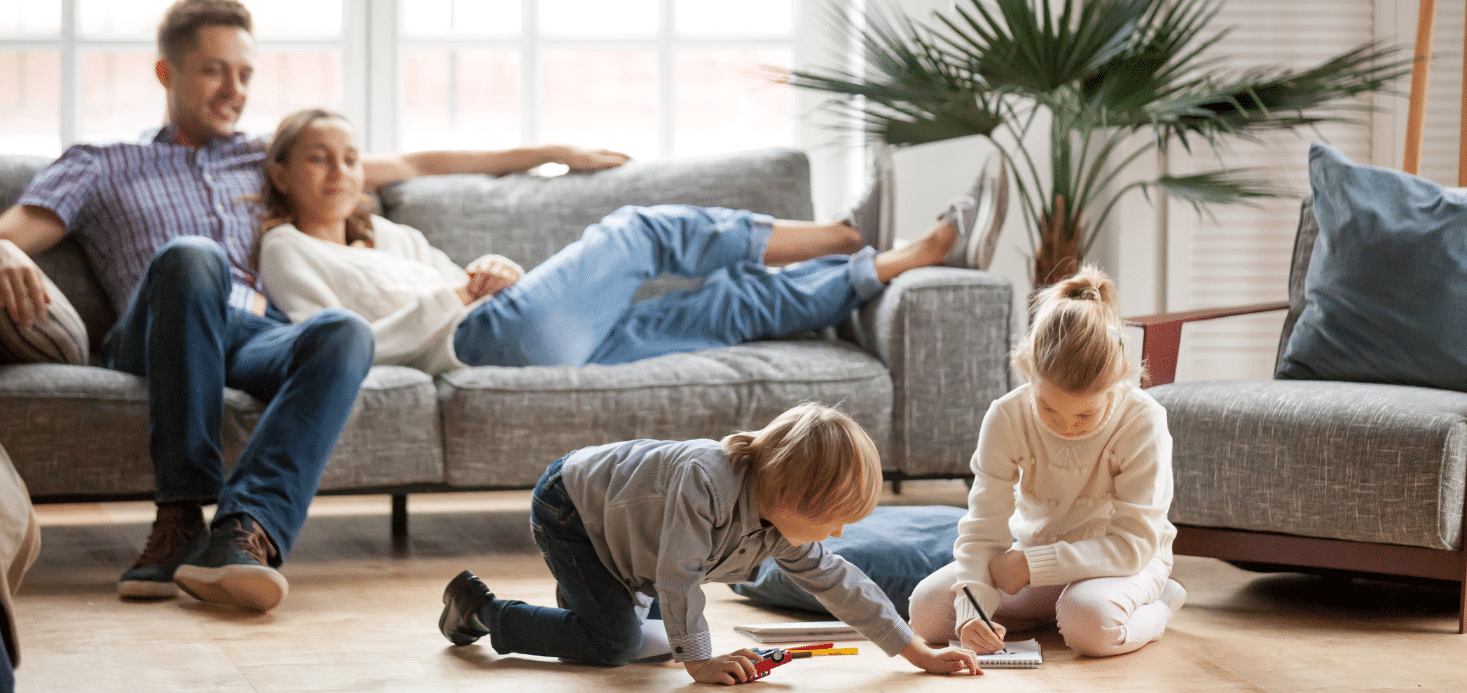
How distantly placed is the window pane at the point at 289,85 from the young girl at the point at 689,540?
2122mm

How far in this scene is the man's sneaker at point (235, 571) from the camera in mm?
1997

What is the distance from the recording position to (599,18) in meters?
3.73

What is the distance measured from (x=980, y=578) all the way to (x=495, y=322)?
1.11 metres

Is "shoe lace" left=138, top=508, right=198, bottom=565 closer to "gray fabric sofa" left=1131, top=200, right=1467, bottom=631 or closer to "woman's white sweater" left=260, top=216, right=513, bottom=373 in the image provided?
"woman's white sweater" left=260, top=216, right=513, bottom=373

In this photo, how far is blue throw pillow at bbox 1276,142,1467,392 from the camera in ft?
7.26

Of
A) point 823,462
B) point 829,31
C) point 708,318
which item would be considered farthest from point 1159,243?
point 823,462

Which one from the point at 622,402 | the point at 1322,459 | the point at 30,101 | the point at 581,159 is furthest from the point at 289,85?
the point at 1322,459

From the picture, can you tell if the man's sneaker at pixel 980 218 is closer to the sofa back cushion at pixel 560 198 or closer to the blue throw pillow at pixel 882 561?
the sofa back cushion at pixel 560 198

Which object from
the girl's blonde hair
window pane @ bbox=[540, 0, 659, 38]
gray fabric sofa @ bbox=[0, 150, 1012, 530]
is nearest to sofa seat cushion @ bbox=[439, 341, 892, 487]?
gray fabric sofa @ bbox=[0, 150, 1012, 530]

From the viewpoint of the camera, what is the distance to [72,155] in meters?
2.68

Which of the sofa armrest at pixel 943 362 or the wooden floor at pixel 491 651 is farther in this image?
the sofa armrest at pixel 943 362

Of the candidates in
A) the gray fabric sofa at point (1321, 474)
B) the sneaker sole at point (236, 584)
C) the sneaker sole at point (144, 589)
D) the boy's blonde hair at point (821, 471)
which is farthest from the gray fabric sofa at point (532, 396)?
the boy's blonde hair at point (821, 471)

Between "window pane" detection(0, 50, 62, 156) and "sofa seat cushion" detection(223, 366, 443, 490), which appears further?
"window pane" detection(0, 50, 62, 156)

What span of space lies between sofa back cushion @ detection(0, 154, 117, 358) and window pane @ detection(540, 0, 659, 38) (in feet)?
4.63
